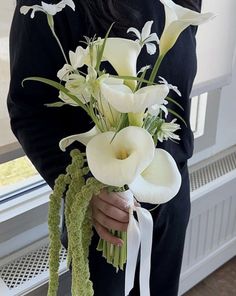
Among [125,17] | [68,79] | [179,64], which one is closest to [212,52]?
[179,64]

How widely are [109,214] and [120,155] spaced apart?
0.15 m

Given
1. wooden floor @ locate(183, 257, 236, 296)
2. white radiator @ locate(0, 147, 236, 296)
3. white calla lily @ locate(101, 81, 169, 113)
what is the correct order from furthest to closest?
wooden floor @ locate(183, 257, 236, 296), white radiator @ locate(0, 147, 236, 296), white calla lily @ locate(101, 81, 169, 113)

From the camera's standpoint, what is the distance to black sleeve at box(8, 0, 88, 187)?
0.74 meters

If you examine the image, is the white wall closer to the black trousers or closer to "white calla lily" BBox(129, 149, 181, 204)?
the black trousers

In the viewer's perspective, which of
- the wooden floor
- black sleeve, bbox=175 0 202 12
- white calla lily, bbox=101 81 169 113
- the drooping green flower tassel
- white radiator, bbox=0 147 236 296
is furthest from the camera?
the wooden floor

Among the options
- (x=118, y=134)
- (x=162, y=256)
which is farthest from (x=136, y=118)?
(x=162, y=256)

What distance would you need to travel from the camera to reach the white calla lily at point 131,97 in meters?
0.54

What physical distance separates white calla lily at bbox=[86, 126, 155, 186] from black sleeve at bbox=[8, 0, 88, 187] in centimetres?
21

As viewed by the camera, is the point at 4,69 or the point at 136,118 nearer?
the point at 136,118

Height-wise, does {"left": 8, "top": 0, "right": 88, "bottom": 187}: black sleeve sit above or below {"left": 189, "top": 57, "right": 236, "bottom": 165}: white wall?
above

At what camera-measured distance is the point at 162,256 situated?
1.03m

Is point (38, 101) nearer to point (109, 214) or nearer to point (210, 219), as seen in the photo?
point (109, 214)

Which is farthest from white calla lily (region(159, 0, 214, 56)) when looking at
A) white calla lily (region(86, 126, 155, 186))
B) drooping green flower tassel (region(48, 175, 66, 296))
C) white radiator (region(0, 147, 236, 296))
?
white radiator (region(0, 147, 236, 296))

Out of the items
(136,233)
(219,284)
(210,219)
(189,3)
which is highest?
(189,3)
